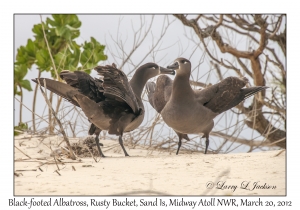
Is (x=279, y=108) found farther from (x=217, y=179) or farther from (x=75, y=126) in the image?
(x=217, y=179)

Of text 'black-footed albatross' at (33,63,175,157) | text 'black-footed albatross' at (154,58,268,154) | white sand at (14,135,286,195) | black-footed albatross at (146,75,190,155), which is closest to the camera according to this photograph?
white sand at (14,135,286,195)

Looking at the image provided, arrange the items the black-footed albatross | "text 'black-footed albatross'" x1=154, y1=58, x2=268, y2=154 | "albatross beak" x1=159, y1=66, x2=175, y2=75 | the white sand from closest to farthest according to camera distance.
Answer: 1. the white sand
2. "text 'black-footed albatross'" x1=154, y1=58, x2=268, y2=154
3. "albatross beak" x1=159, y1=66, x2=175, y2=75
4. the black-footed albatross

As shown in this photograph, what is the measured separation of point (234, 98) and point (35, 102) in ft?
11.3

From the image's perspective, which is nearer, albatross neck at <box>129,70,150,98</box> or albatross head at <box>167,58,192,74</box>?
albatross neck at <box>129,70,150,98</box>

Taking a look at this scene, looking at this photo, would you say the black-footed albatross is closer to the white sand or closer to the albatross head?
the albatross head

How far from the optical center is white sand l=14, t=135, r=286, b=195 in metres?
3.80

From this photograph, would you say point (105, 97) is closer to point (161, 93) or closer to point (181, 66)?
point (181, 66)

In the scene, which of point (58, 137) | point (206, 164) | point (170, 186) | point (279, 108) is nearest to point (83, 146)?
point (58, 137)

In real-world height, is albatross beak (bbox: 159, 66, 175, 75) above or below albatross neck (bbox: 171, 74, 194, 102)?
above

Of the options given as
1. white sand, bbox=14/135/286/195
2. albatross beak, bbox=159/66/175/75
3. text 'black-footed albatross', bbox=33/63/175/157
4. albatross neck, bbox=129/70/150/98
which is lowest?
white sand, bbox=14/135/286/195

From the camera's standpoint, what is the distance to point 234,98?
21.2 ft

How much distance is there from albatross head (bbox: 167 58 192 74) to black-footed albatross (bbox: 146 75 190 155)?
55 centimetres

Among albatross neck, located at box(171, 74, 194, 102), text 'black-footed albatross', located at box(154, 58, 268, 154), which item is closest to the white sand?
text 'black-footed albatross', located at box(154, 58, 268, 154)

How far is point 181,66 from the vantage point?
20.3ft
